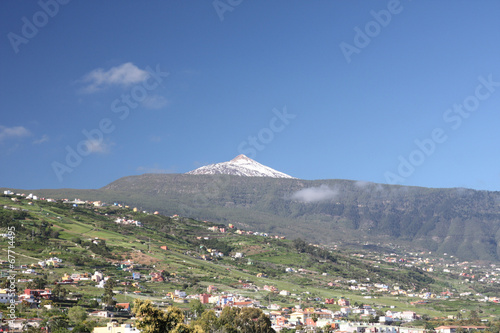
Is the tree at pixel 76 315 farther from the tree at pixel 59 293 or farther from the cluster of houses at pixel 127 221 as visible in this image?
the cluster of houses at pixel 127 221

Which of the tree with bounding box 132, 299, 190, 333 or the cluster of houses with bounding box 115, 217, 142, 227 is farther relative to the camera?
the cluster of houses with bounding box 115, 217, 142, 227

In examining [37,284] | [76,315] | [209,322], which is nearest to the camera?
[209,322]

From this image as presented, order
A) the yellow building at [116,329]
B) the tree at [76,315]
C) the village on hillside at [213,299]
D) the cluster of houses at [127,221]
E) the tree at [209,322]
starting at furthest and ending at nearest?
the cluster of houses at [127,221], the village on hillside at [213,299], the tree at [76,315], the tree at [209,322], the yellow building at [116,329]

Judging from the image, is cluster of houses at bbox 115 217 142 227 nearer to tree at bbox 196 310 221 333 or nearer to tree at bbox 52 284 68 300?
tree at bbox 52 284 68 300

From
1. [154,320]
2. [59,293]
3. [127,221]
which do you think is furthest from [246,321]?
[127,221]

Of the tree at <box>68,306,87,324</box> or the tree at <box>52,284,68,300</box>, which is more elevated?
the tree at <box>52,284,68,300</box>

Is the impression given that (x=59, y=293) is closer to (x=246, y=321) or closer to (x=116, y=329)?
(x=116, y=329)

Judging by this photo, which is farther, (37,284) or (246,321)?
(37,284)

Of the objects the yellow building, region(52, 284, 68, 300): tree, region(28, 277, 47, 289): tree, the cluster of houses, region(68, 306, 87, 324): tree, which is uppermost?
the cluster of houses

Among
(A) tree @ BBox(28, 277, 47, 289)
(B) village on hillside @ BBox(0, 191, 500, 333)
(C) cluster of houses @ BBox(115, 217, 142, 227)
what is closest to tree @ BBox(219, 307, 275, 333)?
(B) village on hillside @ BBox(0, 191, 500, 333)

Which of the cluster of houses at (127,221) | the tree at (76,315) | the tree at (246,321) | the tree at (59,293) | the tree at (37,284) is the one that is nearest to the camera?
the tree at (76,315)

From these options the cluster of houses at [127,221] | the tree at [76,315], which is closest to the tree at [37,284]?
the tree at [76,315]

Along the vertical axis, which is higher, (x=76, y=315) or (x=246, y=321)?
(x=76, y=315)
